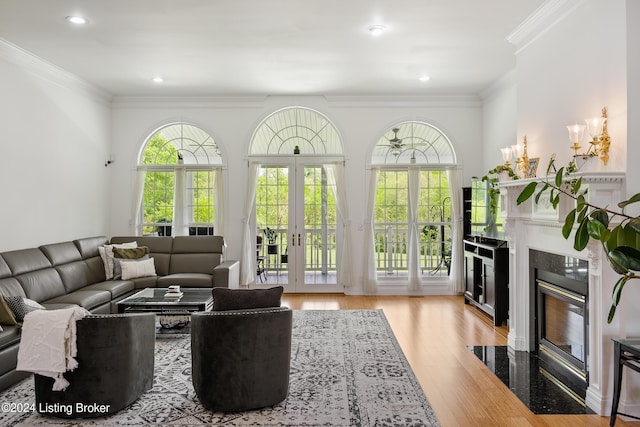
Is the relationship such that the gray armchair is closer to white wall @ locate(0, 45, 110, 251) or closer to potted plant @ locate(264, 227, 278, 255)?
white wall @ locate(0, 45, 110, 251)

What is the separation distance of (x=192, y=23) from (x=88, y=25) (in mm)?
1038

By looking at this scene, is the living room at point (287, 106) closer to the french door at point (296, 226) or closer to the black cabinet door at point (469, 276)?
the french door at point (296, 226)

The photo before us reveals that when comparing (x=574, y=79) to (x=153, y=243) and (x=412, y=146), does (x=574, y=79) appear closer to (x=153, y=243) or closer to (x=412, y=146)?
(x=412, y=146)

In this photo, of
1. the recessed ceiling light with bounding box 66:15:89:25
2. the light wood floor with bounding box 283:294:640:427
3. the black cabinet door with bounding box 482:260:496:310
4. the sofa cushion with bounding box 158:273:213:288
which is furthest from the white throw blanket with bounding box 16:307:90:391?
the black cabinet door with bounding box 482:260:496:310

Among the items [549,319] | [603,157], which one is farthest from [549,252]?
[603,157]

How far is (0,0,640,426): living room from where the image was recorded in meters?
3.30

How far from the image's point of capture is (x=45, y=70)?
554 centimetres

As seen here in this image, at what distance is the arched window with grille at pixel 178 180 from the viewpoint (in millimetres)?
7289

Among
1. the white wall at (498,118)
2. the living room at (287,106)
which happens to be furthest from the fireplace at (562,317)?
the white wall at (498,118)

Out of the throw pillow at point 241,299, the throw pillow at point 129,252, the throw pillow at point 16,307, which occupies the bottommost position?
the throw pillow at point 16,307

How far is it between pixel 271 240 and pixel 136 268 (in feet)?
7.27

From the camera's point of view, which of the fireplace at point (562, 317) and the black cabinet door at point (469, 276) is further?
the black cabinet door at point (469, 276)

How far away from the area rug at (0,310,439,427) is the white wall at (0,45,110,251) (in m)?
2.27

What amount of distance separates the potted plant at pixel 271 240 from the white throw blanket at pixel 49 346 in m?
4.57
